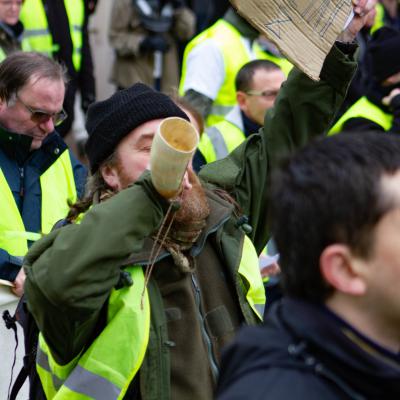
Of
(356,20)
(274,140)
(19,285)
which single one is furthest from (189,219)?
(19,285)

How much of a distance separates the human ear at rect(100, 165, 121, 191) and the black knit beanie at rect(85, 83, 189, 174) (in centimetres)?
4

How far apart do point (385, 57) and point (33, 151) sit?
8.39 ft

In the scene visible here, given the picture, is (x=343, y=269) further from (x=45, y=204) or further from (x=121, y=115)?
(x=45, y=204)

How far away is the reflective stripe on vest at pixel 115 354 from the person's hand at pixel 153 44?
6440mm

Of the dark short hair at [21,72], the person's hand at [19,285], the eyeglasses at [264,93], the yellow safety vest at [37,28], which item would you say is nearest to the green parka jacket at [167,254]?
the person's hand at [19,285]

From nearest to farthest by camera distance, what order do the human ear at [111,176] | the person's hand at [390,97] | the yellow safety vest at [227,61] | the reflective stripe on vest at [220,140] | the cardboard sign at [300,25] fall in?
1. the cardboard sign at [300,25]
2. the human ear at [111,176]
3. the reflective stripe on vest at [220,140]
4. the person's hand at [390,97]
5. the yellow safety vest at [227,61]

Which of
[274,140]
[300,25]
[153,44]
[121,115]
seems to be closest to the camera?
[300,25]

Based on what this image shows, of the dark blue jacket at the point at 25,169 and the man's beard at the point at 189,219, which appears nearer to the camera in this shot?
the man's beard at the point at 189,219

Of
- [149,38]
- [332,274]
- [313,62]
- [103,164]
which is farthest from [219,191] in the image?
[149,38]

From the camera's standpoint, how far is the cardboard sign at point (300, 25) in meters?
2.78

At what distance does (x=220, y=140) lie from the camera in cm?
571

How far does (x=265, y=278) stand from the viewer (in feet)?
16.4

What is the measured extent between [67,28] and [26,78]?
2.57 meters

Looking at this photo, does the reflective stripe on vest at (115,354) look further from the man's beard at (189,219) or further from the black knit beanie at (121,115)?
the black knit beanie at (121,115)
